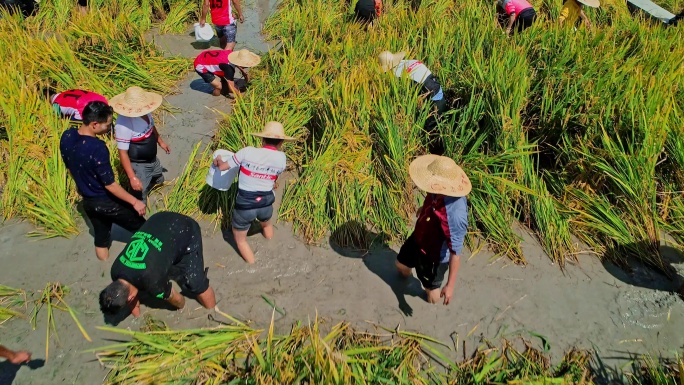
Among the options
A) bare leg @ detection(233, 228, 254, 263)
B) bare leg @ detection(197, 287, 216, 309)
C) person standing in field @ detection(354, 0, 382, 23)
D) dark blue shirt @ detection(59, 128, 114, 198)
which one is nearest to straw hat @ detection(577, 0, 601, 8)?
person standing in field @ detection(354, 0, 382, 23)

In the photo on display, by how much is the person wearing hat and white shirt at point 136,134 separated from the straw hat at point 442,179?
79.8 inches

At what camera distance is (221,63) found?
493cm

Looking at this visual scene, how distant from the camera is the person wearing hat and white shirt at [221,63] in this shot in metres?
4.84

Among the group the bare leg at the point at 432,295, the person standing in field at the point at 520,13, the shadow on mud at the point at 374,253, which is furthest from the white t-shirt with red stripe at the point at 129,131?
the person standing in field at the point at 520,13

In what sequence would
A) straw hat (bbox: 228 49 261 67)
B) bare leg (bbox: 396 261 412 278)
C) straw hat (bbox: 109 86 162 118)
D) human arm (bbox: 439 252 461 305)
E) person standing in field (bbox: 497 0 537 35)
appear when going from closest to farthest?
1. human arm (bbox: 439 252 461 305)
2. bare leg (bbox: 396 261 412 278)
3. straw hat (bbox: 109 86 162 118)
4. straw hat (bbox: 228 49 261 67)
5. person standing in field (bbox: 497 0 537 35)

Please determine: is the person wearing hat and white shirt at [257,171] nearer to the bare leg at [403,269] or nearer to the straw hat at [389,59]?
the bare leg at [403,269]

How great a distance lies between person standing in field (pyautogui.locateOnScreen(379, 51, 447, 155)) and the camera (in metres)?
4.14

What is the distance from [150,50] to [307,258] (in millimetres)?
3698

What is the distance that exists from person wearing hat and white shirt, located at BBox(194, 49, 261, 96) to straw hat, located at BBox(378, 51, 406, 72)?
54.3 inches

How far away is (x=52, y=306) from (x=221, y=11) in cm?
394

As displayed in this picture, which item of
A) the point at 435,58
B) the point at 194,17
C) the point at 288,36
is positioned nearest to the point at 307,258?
the point at 435,58

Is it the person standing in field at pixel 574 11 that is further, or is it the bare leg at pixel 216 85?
the person standing in field at pixel 574 11

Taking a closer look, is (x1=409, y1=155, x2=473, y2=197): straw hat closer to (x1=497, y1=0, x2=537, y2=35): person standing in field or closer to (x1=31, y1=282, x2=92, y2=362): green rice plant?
(x1=31, y1=282, x2=92, y2=362): green rice plant

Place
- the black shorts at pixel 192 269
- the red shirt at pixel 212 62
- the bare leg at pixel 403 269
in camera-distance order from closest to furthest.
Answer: the black shorts at pixel 192 269, the bare leg at pixel 403 269, the red shirt at pixel 212 62
